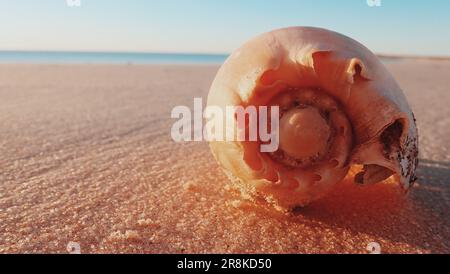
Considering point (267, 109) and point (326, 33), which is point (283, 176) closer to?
point (267, 109)

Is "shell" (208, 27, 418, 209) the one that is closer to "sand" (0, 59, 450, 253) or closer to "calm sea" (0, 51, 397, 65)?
"sand" (0, 59, 450, 253)

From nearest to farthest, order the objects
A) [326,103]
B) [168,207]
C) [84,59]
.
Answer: [326,103], [168,207], [84,59]

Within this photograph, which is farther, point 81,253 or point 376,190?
point 376,190

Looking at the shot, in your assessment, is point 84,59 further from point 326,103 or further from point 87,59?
point 326,103

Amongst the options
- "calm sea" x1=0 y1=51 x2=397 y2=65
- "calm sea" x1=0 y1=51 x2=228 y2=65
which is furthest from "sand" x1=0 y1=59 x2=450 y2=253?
"calm sea" x1=0 y1=51 x2=228 y2=65

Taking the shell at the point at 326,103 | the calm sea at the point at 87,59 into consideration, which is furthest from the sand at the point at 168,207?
the calm sea at the point at 87,59

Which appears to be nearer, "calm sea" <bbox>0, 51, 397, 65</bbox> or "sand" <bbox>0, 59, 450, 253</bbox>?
"sand" <bbox>0, 59, 450, 253</bbox>

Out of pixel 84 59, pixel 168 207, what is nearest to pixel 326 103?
pixel 168 207
